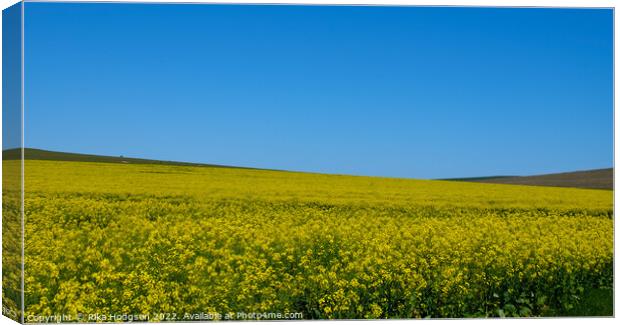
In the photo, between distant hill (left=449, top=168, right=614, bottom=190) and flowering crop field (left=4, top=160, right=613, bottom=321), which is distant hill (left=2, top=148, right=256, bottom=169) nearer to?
flowering crop field (left=4, top=160, right=613, bottom=321)

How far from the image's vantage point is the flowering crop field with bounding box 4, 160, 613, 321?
8.76m

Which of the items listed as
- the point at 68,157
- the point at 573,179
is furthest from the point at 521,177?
the point at 68,157

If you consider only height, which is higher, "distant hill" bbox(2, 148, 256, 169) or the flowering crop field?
"distant hill" bbox(2, 148, 256, 169)

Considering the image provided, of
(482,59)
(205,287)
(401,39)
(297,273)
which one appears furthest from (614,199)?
(205,287)

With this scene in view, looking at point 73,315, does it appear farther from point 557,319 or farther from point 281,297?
point 557,319

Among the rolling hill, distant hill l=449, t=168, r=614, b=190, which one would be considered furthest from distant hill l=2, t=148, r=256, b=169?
distant hill l=449, t=168, r=614, b=190

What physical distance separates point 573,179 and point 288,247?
153 inches

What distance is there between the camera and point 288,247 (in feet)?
30.8

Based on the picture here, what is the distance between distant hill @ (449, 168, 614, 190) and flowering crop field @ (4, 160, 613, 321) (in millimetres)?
191

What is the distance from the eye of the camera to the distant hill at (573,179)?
9.60 metres

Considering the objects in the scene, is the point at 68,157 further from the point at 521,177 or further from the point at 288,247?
the point at 521,177

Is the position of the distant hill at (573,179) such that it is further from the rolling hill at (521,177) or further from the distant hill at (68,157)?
the distant hill at (68,157)

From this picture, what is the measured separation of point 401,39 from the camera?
9180mm

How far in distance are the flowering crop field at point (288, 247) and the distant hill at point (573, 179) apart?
7.5 inches
